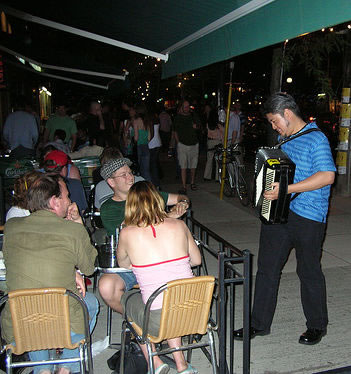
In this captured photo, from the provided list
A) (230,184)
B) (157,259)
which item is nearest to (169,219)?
(157,259)

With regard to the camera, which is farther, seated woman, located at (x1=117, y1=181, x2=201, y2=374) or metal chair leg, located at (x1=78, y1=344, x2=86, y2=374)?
seated woman, located at (x1=117, y1=181, x2=201, y2=374)

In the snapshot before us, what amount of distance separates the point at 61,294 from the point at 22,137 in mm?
7657

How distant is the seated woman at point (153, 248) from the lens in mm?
3016

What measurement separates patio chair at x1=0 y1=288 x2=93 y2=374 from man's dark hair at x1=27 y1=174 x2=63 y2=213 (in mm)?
679

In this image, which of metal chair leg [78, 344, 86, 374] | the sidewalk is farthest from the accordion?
metal chair leg [78, 344, 86, 374]

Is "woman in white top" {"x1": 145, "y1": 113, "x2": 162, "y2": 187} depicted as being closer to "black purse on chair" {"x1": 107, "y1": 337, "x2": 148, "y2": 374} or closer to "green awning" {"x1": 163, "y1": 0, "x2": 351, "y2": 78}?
"green awning" {"x1": 163, "y1": 0, "x2": 351, "y2": 78}

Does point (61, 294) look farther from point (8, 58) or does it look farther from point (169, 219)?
point (8, 58)

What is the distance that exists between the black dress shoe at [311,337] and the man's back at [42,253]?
1.92 metres

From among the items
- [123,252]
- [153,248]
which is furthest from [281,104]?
[123,252]

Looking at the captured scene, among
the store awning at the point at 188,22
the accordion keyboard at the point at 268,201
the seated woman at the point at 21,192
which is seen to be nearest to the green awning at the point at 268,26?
the store awning at the point at 188,22

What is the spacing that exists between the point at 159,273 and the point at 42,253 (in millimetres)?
750

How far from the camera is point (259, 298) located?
3.93 m

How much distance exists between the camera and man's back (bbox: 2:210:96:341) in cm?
288

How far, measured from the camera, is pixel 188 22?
439 centimetres
